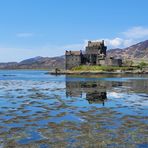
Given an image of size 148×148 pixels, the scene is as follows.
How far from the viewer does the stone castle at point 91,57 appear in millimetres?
186938

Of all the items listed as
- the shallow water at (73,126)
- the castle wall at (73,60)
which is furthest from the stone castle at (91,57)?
the shallow water at (73,126)

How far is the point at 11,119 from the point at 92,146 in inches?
451

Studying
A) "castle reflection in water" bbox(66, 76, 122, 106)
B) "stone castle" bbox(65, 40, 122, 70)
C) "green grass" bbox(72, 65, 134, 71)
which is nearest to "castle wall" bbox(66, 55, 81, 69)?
"stone castle" bbox(65, 40, 122, 70)

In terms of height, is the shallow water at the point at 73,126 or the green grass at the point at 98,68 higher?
the green grass at the point at 98,68

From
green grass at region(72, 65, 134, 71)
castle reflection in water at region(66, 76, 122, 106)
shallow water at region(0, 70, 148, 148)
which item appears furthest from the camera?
green grass at region(72, 65, 134, 71)

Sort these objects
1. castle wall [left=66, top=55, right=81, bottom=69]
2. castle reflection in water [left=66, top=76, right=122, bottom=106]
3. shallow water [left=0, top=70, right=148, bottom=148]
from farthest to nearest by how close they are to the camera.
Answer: castle wall [left=66, top=55, right=81, bottom=69] → castle reflection in water [left=66, top=76, right=122, bottom=106] → shallow water [left=0, top=70, right=148, bottom=148]

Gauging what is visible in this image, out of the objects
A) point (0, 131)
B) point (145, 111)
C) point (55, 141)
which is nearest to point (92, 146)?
point (55, 141)

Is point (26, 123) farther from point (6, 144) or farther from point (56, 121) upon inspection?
point (6, 144)

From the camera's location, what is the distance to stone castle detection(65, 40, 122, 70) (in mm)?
186938

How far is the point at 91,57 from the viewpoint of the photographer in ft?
632

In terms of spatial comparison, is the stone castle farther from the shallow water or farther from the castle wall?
the shallow water

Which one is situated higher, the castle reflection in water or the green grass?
the green grass

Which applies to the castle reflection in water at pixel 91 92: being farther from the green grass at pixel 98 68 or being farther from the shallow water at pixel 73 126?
the green grass at pixel 98 68

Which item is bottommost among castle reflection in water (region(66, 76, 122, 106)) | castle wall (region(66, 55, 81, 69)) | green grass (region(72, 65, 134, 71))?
castle reflection in water (region(66, 76, 122, 106))
